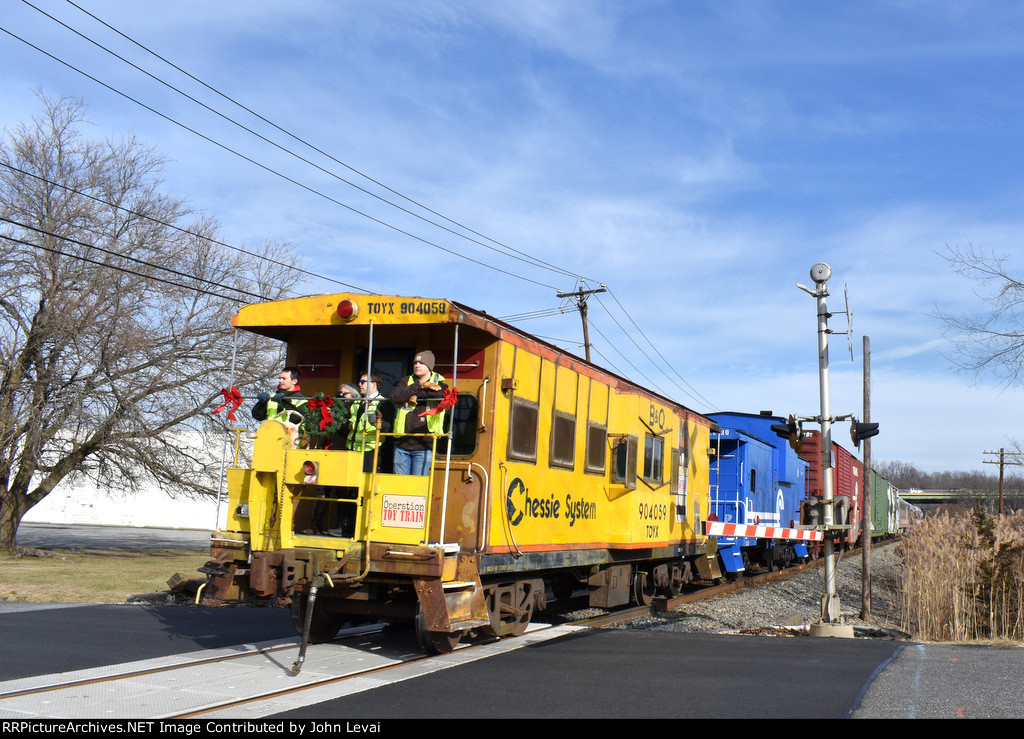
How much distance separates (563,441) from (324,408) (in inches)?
119

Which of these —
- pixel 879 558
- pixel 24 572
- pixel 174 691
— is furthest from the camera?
pixel 879 558

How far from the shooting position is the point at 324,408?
8.02 metres

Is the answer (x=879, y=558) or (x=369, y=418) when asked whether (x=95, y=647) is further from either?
(x=879, y=558)

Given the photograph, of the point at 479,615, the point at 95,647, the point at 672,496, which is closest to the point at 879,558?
the point at 672,496

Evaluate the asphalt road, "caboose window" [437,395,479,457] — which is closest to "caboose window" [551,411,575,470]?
"caboose window" [437,395,479,457]

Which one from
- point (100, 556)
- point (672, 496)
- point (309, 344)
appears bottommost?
point (100, 556)

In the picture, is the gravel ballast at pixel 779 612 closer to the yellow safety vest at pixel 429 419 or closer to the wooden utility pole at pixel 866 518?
the wooden utility pole at pixel 866 518

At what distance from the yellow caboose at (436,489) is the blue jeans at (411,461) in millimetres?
161

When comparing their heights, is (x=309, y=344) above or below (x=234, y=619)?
above

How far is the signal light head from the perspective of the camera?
8.27m

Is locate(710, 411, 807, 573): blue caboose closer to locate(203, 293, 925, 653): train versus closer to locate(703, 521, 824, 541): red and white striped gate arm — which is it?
locate(703, 521, 824, 541): red and white striped gate arm

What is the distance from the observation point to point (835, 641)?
10164 mm

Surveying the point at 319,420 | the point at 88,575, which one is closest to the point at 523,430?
the point at 319,420
